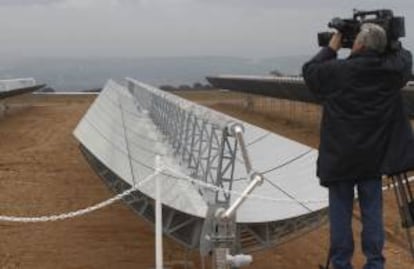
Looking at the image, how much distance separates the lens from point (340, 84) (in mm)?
6238

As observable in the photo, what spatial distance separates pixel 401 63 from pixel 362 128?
1.86 ft

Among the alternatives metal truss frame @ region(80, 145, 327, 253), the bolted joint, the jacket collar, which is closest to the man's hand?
the jacket collar

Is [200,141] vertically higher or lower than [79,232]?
higher

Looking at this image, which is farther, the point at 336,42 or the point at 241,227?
the point at 241,227

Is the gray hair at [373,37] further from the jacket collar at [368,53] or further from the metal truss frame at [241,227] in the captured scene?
the metal truss frame at [241,227]

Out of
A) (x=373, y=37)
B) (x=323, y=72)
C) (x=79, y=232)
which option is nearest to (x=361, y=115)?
(x=323, y=72)

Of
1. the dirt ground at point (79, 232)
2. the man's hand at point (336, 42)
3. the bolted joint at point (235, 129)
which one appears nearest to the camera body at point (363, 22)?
the man's hand at point (336, 42)

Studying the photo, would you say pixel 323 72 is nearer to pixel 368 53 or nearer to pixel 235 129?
pixel 368 53

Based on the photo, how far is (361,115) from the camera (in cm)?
624

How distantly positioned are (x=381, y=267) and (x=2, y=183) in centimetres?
1181

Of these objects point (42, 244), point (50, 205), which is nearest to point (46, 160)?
point (50, 205)

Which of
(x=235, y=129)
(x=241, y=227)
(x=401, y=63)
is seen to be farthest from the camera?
(x=241, y=227)

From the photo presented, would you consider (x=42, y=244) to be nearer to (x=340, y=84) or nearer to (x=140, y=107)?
(x=340, y=84)

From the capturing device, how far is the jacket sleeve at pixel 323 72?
20.4ft
